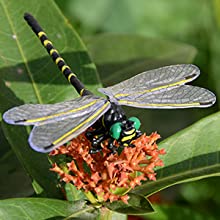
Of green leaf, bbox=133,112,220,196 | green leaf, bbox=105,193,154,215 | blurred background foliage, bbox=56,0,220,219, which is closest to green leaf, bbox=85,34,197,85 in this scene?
blurred background foliage, bbox=56,0,220,219

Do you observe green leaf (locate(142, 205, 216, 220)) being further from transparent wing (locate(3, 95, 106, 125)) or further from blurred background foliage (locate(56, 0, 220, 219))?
transparent wing (locate(3, 95, 106, 125))

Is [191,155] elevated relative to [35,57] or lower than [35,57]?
lower

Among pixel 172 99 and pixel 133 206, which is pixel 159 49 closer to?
pixel 172 99

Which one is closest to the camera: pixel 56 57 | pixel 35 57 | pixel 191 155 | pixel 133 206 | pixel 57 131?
pixel 57 131

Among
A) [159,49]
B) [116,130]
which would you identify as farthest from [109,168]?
[159,49]

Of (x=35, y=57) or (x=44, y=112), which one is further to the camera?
(x=35, y=57)

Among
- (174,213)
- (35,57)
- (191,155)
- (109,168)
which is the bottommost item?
(174,213)
